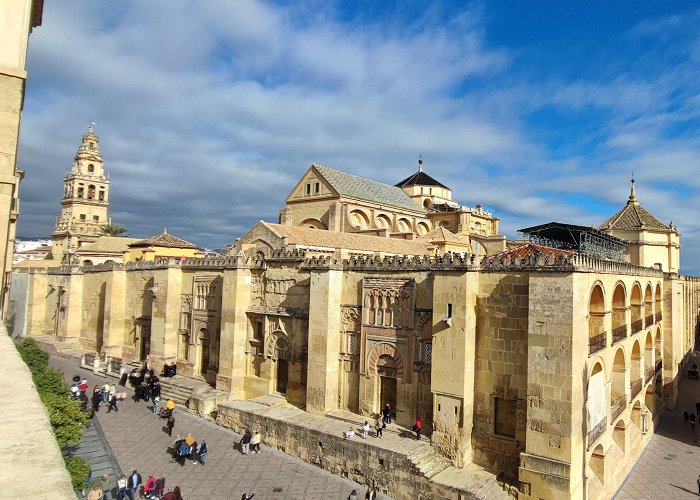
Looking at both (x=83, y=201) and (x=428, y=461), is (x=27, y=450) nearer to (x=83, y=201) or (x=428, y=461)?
(x=428, y=461)

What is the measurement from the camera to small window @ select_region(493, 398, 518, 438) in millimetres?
14727

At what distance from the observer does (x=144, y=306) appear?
28.8m

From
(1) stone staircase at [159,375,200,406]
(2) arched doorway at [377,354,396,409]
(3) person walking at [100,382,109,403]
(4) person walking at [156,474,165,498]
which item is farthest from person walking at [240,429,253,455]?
(3) person walking at [100,382,109,403]

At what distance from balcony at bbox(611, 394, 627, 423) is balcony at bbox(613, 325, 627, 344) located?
7.24ft

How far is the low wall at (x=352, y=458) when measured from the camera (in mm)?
13945

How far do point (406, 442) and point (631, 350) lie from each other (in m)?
10.3

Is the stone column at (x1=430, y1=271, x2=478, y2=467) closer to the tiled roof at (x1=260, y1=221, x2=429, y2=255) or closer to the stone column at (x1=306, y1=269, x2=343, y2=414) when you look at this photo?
the stone column at (x1=306, y1=269, x2=343, y2=414)

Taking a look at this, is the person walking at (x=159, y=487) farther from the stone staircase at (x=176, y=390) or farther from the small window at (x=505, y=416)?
the small window at (x=505, y=416)

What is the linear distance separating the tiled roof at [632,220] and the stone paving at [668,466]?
1485 cm

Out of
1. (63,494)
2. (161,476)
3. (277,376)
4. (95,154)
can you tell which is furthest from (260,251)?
(95,154)

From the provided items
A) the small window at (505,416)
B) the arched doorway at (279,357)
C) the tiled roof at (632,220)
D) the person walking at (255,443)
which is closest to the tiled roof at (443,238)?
the tiled roof at (632,220)

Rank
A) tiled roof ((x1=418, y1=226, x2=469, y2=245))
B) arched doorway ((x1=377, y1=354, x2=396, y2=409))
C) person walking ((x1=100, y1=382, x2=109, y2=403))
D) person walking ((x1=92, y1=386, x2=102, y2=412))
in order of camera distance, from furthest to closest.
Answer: tiled roof ((x1=418, y1=226, x2=469, y2=245))
person walking ((x1=100, y1=382, x2=109, y2=403))
person walking ((x1=92, y1=386, x2=102, y2=412))
arched doorway ((x1=377, y1=354, x2=396, y2=409))

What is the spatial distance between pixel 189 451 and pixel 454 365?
9292 millimetres

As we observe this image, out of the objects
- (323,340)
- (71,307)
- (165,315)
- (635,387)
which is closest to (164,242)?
(71,307)
